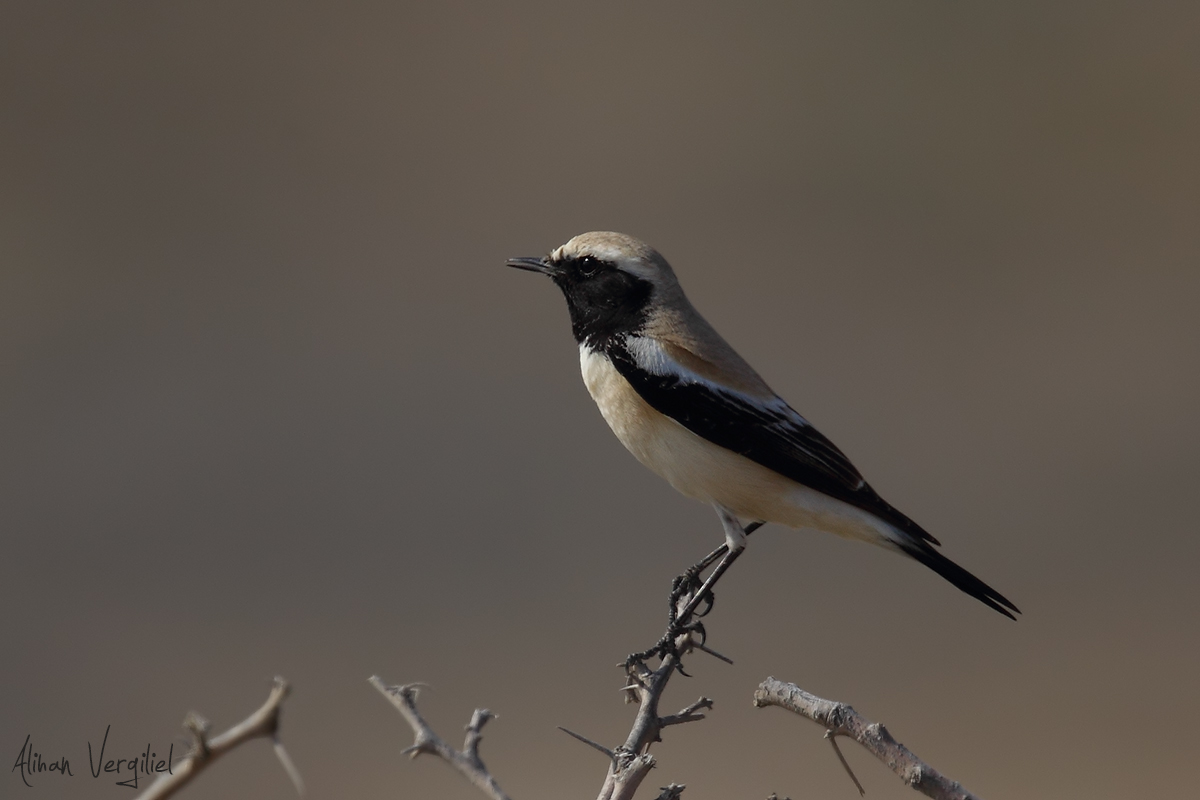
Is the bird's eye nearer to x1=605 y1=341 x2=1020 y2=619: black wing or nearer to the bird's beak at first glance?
the bird's beak

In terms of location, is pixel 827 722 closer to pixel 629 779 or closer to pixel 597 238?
pixel 629 779

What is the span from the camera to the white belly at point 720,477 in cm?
407

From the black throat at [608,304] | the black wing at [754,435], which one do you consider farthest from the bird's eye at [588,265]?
the black wing at [754,435]

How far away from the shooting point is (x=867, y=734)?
2033mm

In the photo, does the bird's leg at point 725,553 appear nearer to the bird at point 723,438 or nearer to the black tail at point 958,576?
the bird at point 723,438

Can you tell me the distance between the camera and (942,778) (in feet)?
5.83

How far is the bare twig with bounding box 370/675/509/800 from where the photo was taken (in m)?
1.73

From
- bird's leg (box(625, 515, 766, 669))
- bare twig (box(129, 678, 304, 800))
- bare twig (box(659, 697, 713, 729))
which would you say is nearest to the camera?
bare twig (box(129, 678, 304, 800))

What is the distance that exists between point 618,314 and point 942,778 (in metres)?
2.78

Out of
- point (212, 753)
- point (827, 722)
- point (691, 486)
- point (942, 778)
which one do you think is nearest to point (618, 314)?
point (691, 486)

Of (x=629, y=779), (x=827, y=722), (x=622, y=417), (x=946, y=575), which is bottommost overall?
(x=629, y=779)

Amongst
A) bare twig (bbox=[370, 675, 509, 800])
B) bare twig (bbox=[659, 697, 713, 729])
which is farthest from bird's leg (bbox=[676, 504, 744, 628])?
bare twig (bbox=[370, 675, 509, 800])

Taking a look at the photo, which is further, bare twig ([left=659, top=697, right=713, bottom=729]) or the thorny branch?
bare twig ([left=659, top=697, right=713, bottom=729])

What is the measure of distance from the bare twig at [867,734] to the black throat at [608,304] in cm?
218
